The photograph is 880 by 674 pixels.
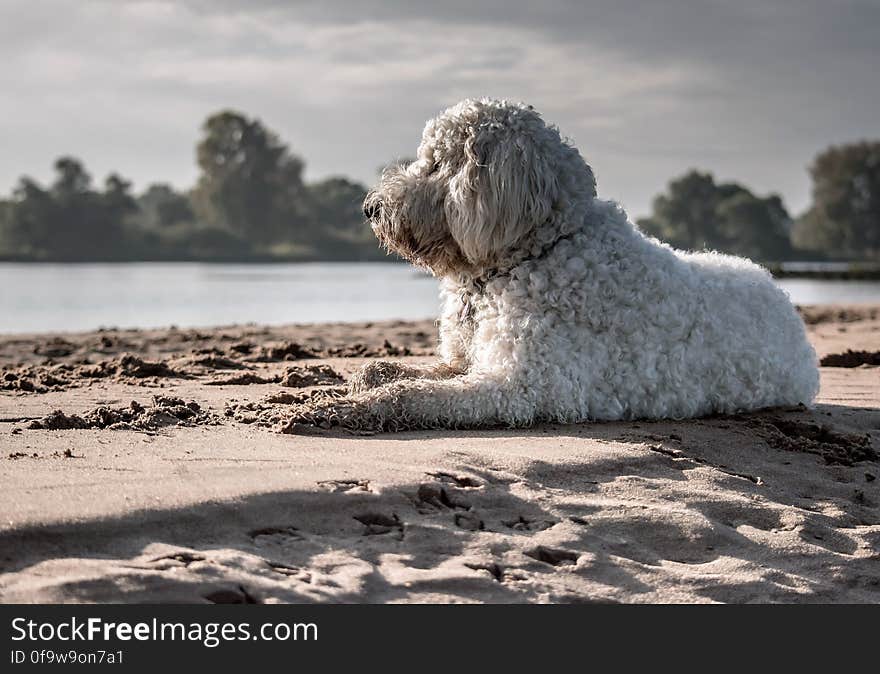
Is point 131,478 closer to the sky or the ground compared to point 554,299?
closer to the ground

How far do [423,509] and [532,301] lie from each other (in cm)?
203

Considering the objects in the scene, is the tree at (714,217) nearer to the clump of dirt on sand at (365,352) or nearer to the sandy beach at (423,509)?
the clump of dirt on sand at (365,352)

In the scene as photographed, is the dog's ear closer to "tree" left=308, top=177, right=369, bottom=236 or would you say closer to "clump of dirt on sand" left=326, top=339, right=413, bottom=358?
"clump of dirt on sand" left=326, top=339, right=413, bottom=358

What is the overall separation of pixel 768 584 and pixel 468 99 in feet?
11.3

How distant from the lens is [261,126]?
338ft

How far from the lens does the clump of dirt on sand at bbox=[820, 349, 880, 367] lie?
964 cm

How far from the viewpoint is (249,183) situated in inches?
3826

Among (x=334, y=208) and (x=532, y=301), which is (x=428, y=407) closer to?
(x=532, y=301)

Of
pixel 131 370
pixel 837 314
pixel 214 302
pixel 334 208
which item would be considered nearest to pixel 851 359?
pixel 131 370

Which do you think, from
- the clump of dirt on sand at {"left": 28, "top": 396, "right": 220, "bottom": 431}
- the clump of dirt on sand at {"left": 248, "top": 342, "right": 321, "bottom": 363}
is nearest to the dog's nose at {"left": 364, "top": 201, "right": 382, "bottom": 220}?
the clump of dirt on sand at {"left": 28, "top": 396, "right": 220, "bottom": 431}

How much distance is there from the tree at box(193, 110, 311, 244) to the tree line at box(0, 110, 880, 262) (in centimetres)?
10

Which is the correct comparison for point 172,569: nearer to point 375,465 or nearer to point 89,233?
point 375,465
